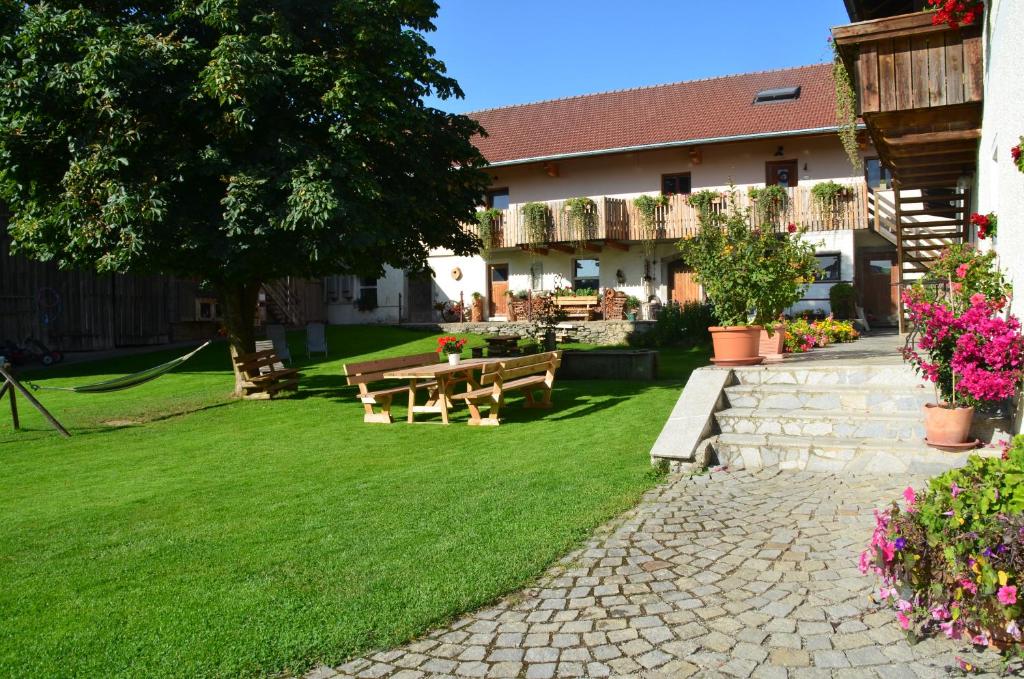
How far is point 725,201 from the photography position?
68.6 ft

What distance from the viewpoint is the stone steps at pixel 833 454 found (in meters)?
6.01

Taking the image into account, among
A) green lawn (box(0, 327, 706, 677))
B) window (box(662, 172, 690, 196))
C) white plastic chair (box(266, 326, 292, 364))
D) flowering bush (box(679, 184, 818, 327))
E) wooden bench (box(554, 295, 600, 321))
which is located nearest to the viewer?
green lawn (box(0, 327, 706, 677))

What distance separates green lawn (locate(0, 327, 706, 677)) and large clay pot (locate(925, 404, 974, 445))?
2.26 metres

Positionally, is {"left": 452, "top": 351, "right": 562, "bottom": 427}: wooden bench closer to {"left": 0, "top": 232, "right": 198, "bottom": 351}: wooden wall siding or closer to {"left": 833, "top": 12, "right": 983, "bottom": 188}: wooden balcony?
{"left": 833, "top": 12, "right": 983, "bottom": 188}: wooden balcony

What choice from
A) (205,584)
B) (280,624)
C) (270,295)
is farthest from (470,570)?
(270,295)

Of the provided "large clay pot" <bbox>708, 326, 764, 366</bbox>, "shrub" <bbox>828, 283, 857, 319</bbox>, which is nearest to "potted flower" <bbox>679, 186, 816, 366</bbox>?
"large clay pot" <bbox>708, 326, 764, 366</bbox>

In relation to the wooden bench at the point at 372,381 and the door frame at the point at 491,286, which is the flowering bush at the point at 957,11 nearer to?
the wooden bench at the point at 372,381

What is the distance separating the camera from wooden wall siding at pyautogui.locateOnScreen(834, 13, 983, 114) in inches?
328

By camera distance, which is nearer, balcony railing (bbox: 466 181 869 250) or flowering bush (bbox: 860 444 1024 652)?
flowering bush (bbox: 860 444 1024 652)

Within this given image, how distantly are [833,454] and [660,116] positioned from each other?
20.0m

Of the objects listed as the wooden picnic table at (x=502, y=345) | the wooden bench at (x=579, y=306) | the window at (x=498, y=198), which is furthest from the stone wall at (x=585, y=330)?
the window at (x=498, y=198)

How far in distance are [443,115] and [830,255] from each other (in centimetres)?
1276

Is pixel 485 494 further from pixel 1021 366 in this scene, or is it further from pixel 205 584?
pixel 1021 366

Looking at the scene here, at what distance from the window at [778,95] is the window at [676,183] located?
11.0ft
